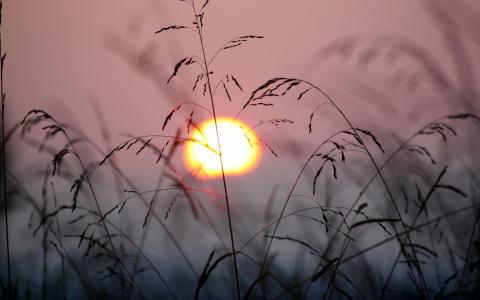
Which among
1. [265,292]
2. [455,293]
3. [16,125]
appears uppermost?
[16,125]

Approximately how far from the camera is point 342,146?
1.51m

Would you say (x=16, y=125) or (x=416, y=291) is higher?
(x=16, y=125)

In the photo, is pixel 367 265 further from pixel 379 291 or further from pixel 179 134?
pixel 179 134

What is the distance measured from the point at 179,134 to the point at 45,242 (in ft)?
2.90

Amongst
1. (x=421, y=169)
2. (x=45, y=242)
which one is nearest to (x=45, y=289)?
(x=45, y=242)

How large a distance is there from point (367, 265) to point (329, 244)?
7.1 inches

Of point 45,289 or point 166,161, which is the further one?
point 45,289

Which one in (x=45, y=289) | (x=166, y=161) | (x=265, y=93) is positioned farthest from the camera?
(x=45, y=289)

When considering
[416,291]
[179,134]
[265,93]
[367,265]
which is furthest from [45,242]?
[416,291]

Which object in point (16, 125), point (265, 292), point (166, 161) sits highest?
point (16, 125)

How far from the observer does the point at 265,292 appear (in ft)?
5.87

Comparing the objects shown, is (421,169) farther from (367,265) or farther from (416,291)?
(416,291)

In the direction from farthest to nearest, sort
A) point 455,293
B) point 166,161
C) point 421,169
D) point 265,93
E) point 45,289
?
point 45,289
point 421,169
point 166,161
point 265,93
point 455,293

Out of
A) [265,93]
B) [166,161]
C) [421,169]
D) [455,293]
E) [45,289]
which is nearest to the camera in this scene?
[455,293]
